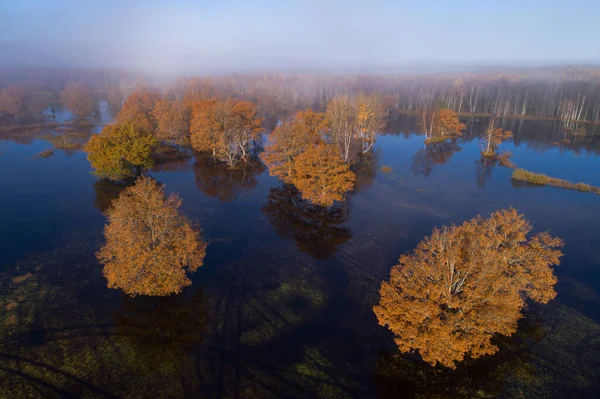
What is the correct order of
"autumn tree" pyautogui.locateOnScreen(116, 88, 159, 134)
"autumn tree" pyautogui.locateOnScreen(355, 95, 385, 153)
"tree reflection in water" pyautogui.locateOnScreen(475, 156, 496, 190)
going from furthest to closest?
"autumn tree" pyautogui.locateOnScreen(355, 95, 385, 153) → "autumn tree" pyautogui.locateOnScreen(116, 88, 159, 134) → "tree reflection in water" pyautogui.locateOnScreen(475, 156, 496, 190)

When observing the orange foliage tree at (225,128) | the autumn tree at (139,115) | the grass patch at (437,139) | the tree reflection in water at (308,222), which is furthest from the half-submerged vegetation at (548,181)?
the autumn tree at (139,115)

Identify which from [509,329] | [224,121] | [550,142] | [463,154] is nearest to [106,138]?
[224,121]

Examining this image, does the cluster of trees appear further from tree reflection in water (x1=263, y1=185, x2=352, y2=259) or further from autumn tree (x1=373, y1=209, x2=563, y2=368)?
autumn tree (x1=373, y1=209, x2=563, y2=368)

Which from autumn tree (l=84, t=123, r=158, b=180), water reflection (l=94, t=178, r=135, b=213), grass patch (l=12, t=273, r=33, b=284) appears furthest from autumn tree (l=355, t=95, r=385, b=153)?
grass patch (l=12, t=273, r=33, b=284)

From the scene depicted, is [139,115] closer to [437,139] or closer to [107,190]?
[107,190]

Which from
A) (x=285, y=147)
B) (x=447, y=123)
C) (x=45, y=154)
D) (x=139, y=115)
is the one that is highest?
(x=139, y=115)

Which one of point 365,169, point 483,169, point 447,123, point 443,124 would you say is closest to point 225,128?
point 365,169
